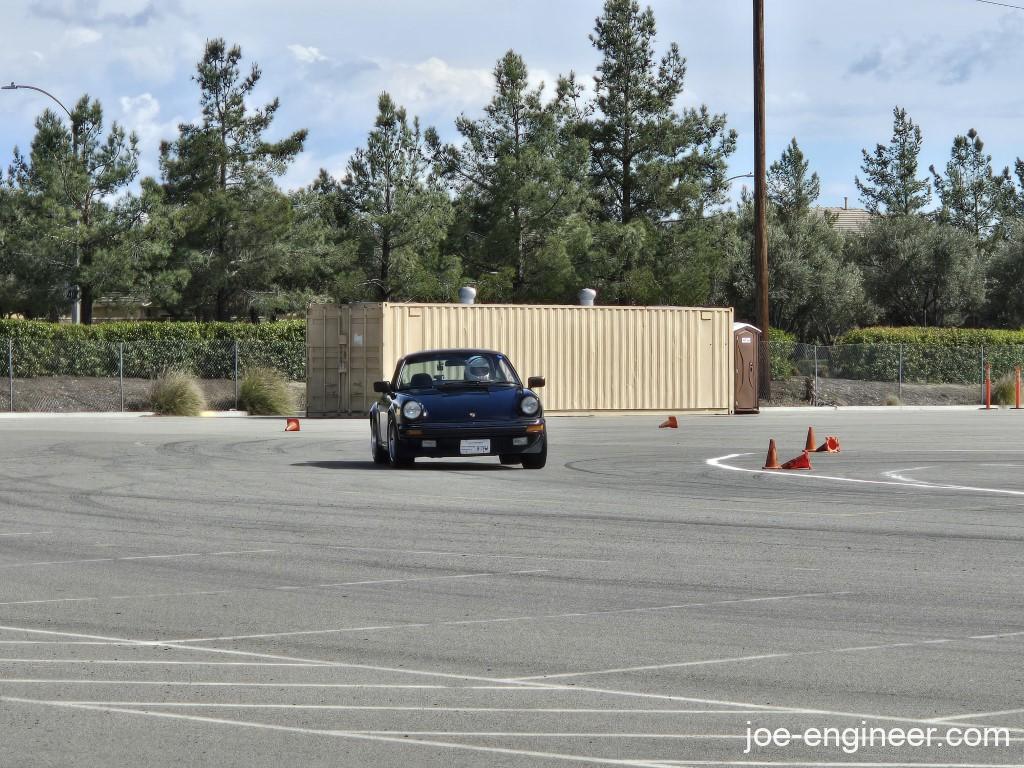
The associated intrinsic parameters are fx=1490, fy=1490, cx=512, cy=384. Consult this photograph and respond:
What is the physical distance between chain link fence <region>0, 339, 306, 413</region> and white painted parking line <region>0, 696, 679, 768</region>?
33.0 metres

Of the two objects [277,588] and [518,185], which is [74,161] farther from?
[277,588]

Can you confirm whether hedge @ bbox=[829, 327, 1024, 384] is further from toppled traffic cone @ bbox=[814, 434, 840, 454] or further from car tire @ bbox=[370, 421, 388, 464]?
car tire @ bbox=[370, 421, 388, 464]

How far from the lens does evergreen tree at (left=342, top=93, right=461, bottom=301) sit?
47812 millimetres

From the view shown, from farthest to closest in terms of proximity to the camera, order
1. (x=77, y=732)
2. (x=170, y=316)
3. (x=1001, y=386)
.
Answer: (x=170, y=316) < (x=1001, y=386) < (x=77, y=732)

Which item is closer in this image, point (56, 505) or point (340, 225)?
point (56, 505)

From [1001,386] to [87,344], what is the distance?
27128 millimetres

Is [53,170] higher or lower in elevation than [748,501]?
higher

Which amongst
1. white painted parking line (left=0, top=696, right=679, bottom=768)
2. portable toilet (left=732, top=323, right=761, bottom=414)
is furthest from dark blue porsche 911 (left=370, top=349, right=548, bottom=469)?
portable toilet (left=732, top=323, right=761, bottom=414)

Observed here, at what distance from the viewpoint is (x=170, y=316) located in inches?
2115

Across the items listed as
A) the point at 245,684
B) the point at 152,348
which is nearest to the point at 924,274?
the point at 152,348

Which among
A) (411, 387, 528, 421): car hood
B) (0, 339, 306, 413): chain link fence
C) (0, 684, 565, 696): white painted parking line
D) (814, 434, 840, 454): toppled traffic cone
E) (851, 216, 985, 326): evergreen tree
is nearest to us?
(0, 684, 565, 696): white painted parking line

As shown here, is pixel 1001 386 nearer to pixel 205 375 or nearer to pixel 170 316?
pixel 205 375

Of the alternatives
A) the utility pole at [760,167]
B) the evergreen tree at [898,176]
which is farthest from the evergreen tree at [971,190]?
the utility pole at [760,167]

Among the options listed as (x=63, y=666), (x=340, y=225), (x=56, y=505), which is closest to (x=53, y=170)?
(x=340, y=225)
